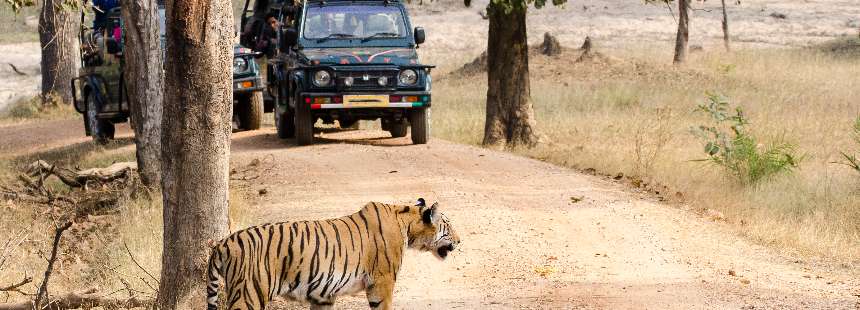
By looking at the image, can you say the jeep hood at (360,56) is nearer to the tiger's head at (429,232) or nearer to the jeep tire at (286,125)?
the jeep tire at (286,125)

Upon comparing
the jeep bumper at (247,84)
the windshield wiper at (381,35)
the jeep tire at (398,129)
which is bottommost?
the jeep tire at (398,129)

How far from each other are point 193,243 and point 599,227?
489 cm

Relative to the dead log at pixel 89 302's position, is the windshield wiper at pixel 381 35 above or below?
above

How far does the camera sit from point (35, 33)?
147 feet

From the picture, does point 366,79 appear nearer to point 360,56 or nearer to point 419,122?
point 360,56

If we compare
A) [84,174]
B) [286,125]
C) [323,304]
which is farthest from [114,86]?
[323,304]

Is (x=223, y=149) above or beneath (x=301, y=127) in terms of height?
above

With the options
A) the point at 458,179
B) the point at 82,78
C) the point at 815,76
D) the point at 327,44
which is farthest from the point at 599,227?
the point at 815,76

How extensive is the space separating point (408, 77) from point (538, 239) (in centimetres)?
555

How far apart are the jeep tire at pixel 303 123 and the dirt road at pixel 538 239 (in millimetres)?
407

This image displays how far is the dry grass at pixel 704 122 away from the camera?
13.4m

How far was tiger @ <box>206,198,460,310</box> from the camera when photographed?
22.7 ft

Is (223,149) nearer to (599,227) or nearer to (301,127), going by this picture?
(599,227)

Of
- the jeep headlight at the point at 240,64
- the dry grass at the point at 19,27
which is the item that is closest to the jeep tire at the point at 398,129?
the jeep headlight at the point at 240,64
